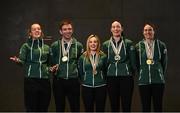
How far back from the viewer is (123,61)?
18.9ft

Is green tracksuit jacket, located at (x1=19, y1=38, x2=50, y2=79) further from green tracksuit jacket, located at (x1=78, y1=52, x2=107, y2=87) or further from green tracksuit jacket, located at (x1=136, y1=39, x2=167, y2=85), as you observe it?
green tracksuit jacket, located at (x1=136, y1=39, x2=167, y2=85)

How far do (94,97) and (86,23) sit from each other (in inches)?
87.0

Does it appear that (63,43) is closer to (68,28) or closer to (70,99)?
(68,28)

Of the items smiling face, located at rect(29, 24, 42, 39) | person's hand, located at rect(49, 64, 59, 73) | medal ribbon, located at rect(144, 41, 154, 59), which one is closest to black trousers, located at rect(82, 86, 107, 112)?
person's hand, located at rect(49, 64, 59, 73)

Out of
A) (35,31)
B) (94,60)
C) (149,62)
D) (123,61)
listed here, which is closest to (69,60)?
(94,60)

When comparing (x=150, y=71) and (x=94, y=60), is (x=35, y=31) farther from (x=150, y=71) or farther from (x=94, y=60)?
(x=150, y=71)

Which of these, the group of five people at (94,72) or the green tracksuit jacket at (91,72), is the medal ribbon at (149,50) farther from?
the green tracksuit jacket at (91,72)

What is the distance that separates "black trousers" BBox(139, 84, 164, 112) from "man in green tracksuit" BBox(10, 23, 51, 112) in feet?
4.26

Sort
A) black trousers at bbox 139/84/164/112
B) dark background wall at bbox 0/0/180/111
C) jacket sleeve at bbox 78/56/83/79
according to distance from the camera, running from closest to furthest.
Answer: black trousers at bbox 139/84/164/112 → jacket sleeve at bbox 78/56/83/79 → dark background wall at bbox 0/0/180/111

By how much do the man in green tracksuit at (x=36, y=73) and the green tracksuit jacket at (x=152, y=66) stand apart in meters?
1.28

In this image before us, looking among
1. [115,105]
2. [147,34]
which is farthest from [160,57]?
[115,105]

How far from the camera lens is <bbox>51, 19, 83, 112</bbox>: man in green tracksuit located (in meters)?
5.72

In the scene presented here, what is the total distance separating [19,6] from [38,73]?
2.28 metres

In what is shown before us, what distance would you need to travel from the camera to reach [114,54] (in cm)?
577
